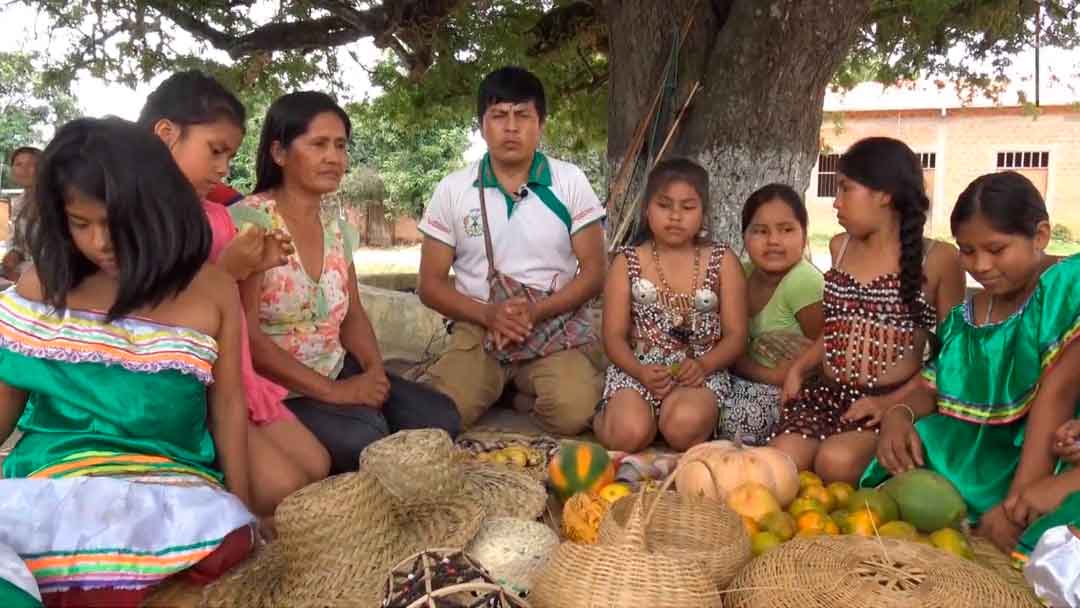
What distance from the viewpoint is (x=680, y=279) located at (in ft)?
12.5

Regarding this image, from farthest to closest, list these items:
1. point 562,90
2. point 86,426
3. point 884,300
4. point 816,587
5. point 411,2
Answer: point 562,90, point 411,2, point 884,300, point 86,426, point 816,587

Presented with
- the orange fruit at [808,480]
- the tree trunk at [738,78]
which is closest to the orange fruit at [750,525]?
the orange fruit at [808,480]

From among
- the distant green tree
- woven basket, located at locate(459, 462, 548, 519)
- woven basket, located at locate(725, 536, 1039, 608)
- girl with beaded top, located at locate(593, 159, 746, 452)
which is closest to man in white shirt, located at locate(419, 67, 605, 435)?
girl with beaded top, located at locate(593, 159, 746, 452)

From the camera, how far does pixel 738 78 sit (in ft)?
18.4

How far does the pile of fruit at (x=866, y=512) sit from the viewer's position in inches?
102

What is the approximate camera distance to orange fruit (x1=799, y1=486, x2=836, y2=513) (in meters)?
2.89

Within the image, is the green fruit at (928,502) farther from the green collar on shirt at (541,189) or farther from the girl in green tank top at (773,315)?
the green collar on shirt at (541,189)

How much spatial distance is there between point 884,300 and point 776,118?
2531 millimetres

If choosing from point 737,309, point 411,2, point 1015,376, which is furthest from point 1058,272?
point 411,2

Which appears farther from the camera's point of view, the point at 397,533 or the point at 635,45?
the point at 635,45

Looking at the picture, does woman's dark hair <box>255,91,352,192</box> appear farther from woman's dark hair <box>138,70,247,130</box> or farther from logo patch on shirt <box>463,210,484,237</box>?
logo patch on shirt <box>463,210,484,237</box>

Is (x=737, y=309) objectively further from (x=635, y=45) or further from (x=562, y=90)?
(x=562, y=90)

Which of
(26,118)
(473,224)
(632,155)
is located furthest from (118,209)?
(26,118)

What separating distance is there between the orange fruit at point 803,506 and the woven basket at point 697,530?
0.38 meters
